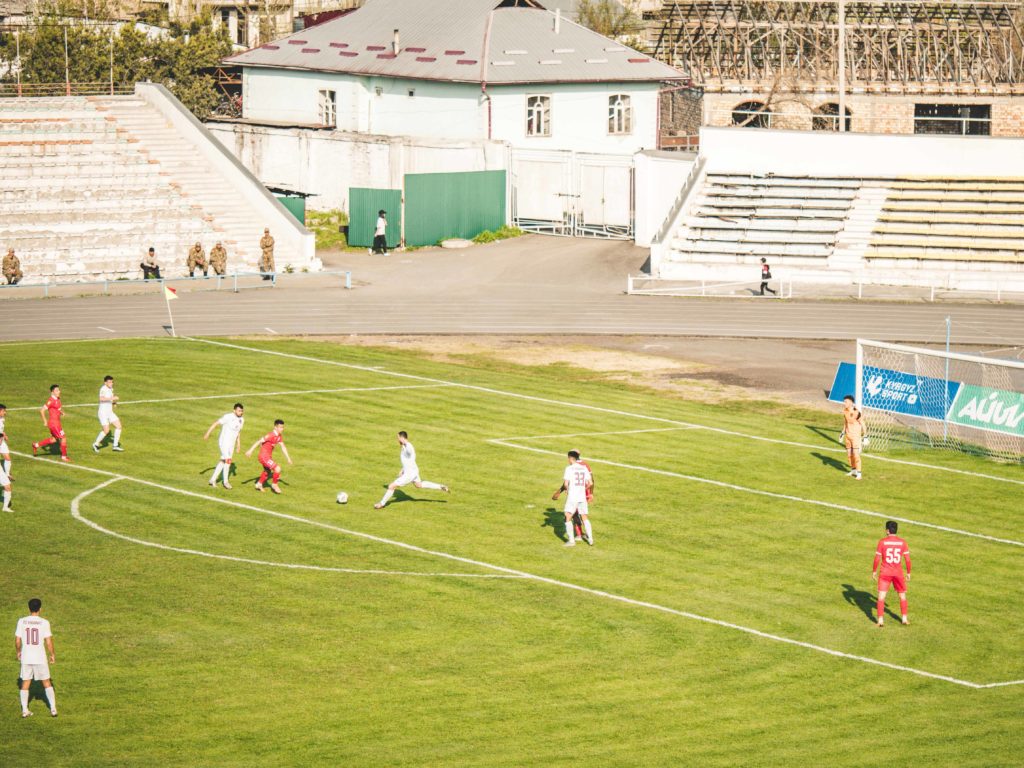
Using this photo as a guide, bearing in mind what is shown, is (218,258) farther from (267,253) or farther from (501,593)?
(501,593)

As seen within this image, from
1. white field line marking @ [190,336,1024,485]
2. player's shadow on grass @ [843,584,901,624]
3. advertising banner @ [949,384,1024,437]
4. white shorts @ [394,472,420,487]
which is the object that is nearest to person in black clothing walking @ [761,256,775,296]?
white field line marking @ [190,336,1024,485]

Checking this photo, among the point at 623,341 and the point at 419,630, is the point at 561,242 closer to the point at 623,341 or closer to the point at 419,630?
the point at 623,341

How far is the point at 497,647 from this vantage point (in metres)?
24.8

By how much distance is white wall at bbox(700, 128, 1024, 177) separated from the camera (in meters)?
68.1

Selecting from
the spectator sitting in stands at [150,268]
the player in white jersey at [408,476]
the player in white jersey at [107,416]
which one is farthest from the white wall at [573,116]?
the player in white jersey at [408,476]

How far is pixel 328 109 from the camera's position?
80.4m

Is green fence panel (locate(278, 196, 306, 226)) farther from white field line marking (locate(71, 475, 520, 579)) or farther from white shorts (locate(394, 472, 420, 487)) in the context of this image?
white field line marking (locate(71, 475, 520, 579))

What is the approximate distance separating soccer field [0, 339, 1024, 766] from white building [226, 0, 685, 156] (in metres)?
37.4

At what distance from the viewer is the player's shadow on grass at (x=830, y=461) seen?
36.4 meters

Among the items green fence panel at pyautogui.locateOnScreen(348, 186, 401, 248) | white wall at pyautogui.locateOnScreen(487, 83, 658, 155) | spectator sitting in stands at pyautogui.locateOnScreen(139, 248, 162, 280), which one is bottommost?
spectator sitting in stands at pyautogui.locateOnScreen(139, 248, 162, 280)

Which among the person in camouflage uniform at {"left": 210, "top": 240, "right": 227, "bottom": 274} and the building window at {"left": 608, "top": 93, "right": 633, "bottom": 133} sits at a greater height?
the building window at {"left": 608, "top": 93, "right": 633, "bottom": 133}

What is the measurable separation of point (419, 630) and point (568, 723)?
4.19m

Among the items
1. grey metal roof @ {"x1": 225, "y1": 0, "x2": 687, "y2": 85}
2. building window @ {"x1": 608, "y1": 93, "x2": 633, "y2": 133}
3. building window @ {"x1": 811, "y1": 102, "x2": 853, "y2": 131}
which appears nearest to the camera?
grey metal roof @ {"x1": 225, "y1": 0, "x2": 687, "y2": 85}

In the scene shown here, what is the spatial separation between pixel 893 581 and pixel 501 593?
6886 millimetres
